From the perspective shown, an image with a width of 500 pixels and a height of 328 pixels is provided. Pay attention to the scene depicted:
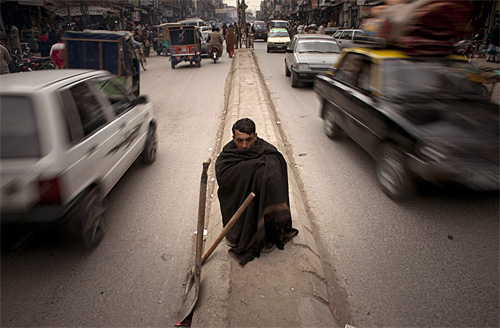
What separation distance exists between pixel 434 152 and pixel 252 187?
1960 mm

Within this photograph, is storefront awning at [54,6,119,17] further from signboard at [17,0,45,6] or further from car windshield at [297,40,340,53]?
car windshield at [297,40,340,53]

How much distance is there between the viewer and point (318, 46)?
448 inches

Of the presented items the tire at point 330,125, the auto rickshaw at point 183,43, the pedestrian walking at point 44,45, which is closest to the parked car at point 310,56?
the tire at point 330,125

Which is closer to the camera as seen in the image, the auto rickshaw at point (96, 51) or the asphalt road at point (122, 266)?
the asphalt road at point (122, 266)

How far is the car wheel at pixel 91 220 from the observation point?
302cm

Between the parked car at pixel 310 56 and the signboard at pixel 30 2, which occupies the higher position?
the signboard at pixel 30 2

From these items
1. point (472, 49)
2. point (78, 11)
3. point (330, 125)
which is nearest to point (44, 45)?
point (78, 11)

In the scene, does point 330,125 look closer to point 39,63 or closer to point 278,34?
point 39,63

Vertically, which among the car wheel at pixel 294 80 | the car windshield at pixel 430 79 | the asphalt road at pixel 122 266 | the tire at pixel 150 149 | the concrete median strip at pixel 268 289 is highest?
the car windshield at pixel 430 79

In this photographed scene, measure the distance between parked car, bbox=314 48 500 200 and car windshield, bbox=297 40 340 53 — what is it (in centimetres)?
602

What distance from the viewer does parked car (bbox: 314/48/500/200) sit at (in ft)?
10.9

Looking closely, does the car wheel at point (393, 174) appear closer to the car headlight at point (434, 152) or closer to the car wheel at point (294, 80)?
the car headlight at point (434, 152)

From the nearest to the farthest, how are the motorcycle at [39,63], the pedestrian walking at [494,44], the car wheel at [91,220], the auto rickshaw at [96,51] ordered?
the car wheel at [91,220] → the auto rickshaw at [96,51] → the motorcycle at [39,63] → the pedestrian walking at [494,44]

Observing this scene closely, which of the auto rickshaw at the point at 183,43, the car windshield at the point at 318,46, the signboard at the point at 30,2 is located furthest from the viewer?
the auto rickshaw at the point at 183,43
